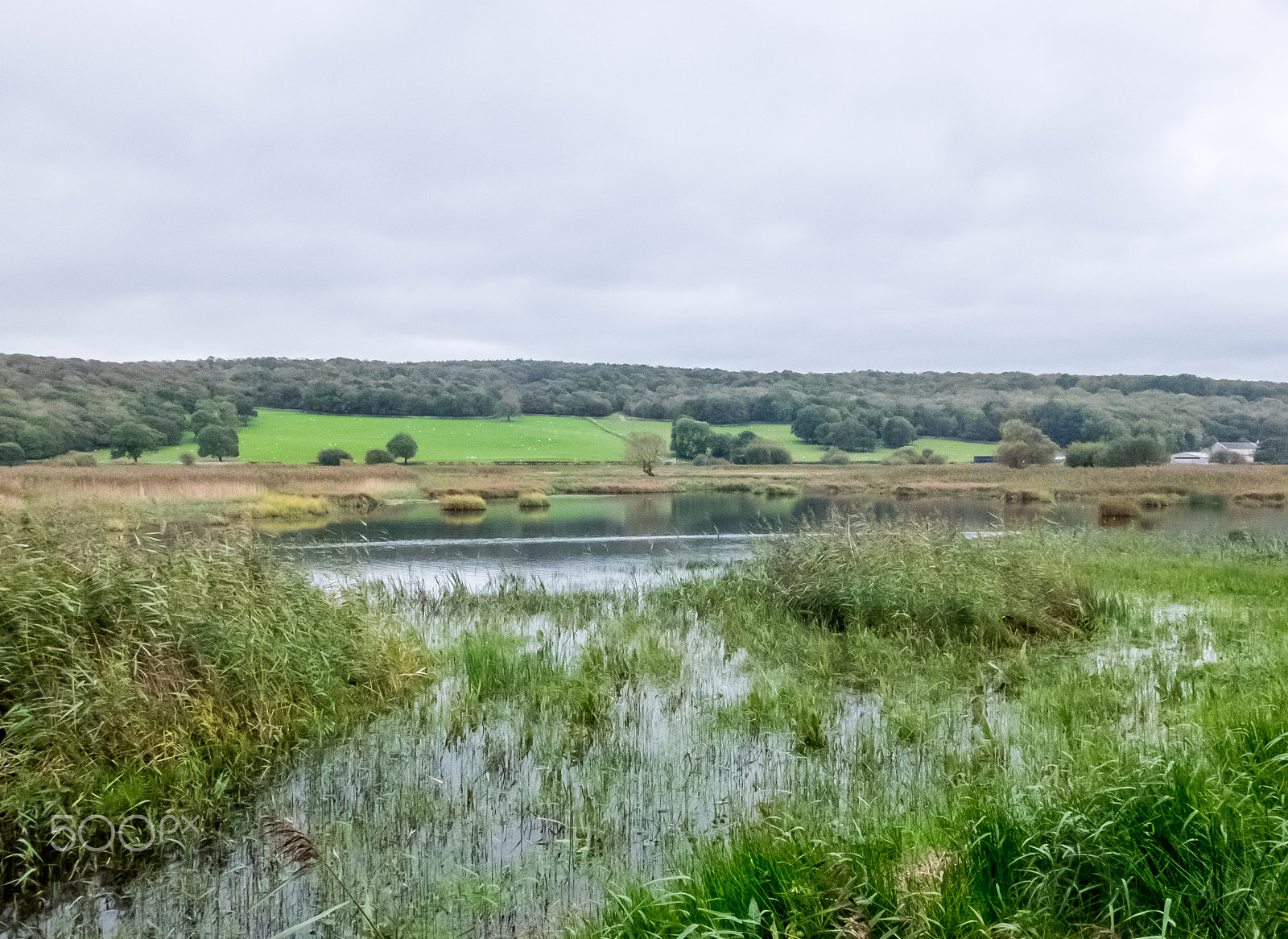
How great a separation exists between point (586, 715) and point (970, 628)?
4.88 metres

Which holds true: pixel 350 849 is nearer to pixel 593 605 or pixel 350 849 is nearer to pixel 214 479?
pixel 593 605

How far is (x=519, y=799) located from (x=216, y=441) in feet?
148

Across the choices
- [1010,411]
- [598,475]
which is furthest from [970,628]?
[1010,411]

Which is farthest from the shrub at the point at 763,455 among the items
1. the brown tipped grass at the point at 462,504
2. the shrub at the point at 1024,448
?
the brown tipped grass at the point at 462,504

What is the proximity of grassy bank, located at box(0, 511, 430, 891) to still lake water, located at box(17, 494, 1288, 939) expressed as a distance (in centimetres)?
40

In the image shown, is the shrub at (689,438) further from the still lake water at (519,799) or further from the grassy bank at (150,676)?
the grassy bank at (150,676)

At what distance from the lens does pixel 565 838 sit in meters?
4.28

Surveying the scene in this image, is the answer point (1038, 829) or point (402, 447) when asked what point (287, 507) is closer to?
point (402, 447)

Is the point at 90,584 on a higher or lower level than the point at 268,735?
higher

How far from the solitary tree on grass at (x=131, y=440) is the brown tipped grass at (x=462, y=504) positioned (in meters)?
16.1

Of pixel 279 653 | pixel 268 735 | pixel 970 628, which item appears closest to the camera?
pixel 268 735

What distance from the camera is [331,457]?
153 feet

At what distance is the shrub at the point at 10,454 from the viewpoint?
110 feet

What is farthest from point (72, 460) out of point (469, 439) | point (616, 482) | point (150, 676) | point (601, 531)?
point (150, 676)
